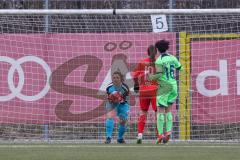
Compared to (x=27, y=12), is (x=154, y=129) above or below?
below

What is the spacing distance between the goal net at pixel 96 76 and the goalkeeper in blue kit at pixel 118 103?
1.06 meters

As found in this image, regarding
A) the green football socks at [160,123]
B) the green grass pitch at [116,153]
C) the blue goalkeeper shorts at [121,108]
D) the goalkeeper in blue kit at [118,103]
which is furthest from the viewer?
the blue goalkeeper shorts at [121,108]

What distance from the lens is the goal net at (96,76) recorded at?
16047 millimetres

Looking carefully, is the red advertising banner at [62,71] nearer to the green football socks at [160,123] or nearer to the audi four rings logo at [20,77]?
the audi four rings logo at [20,77]

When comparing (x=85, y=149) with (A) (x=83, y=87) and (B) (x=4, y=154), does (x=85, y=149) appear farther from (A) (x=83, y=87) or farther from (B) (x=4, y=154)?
(A) (x=83, y=87)

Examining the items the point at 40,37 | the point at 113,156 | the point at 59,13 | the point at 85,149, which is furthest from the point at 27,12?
the point at 113,156

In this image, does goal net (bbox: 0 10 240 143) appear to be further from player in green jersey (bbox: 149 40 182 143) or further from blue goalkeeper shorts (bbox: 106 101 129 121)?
player in green jersey (bbox: 149 40 182 143)

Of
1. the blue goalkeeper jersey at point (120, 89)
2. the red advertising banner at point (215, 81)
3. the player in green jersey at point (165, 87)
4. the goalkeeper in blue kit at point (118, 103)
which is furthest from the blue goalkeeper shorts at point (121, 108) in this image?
the red advertising banner at point (215, 81)

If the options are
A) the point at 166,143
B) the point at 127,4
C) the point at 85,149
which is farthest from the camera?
the point at 127,4

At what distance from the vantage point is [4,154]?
37.0 ft

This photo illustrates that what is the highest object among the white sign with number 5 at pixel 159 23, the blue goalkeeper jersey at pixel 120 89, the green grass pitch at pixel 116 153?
the white sign with number 5 at pixel 159 23

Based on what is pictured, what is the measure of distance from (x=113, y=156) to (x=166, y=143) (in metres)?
3.50

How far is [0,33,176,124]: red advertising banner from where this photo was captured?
52.9 feet

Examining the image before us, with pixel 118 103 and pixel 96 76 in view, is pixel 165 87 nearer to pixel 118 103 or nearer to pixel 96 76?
pixel 118 103
